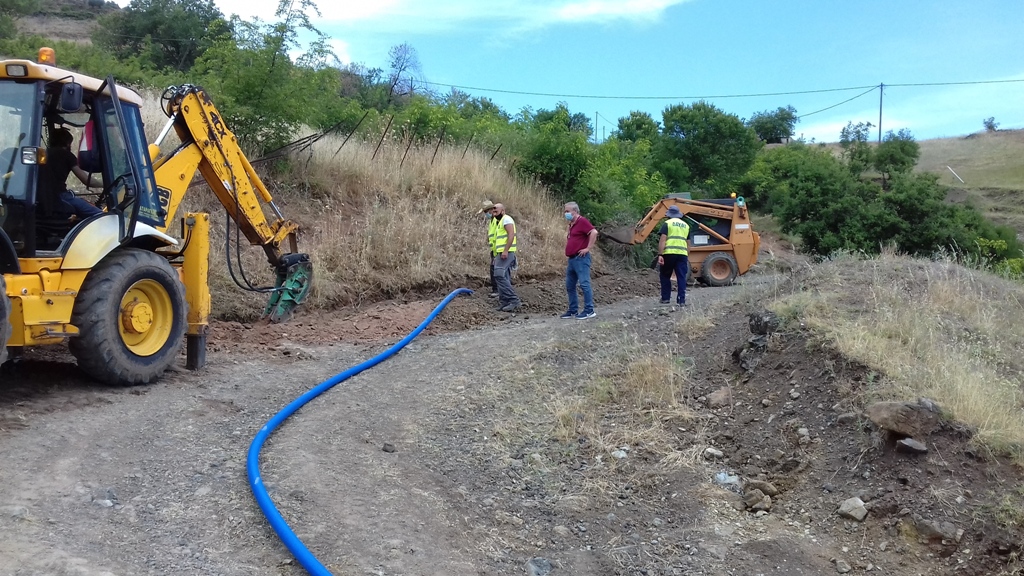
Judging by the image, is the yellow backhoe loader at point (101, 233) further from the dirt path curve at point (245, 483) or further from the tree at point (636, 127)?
the tree at point (636, 127)

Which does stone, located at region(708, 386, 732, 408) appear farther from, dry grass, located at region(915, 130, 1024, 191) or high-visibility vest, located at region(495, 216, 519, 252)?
dry grass, located at region(915, 130, 1024, 191)

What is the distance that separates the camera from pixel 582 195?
18.8 metres

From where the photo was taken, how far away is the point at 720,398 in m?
6.55

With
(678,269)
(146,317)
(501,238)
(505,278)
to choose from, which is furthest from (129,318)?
(678,269)

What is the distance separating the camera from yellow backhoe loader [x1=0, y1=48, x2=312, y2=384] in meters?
5.95

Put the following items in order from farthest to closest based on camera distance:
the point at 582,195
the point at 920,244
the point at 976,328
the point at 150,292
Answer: the point at 920,244 < the point at 582,195 < the point at 976,328 < the point at 150,292

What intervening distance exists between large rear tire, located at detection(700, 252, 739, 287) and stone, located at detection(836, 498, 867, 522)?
1253 cm

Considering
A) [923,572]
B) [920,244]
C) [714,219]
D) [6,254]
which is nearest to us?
[923,572]

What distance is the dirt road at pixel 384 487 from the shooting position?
161 inches

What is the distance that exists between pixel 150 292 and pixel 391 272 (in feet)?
19.4

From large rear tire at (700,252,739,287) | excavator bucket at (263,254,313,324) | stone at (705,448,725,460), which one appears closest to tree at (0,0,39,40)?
excavator bucket at (263,254,313,324)

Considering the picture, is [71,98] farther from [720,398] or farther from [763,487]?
[763,487]

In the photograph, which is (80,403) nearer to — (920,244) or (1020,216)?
(920,244)

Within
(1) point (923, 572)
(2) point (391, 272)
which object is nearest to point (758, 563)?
(1) point (923, 572)
